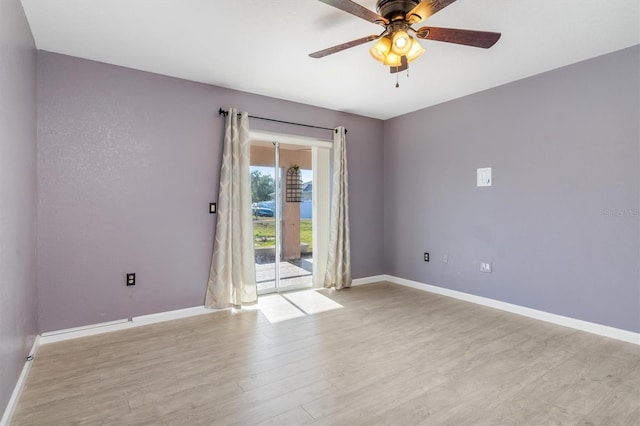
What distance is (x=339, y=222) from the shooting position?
15.0ft

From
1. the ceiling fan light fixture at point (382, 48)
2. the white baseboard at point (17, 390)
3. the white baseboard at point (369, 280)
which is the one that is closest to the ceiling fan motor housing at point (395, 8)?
the ceiling fan light fixture at point (382, 48)

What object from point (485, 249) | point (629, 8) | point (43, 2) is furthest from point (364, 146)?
point (43, 2)

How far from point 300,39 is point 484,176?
105 inches

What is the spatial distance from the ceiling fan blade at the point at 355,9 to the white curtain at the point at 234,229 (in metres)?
2.17

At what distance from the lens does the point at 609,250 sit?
2.90 meters

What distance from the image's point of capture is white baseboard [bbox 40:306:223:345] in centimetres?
283

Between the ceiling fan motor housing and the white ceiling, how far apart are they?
302 mm

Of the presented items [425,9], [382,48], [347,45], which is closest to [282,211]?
[347,45]

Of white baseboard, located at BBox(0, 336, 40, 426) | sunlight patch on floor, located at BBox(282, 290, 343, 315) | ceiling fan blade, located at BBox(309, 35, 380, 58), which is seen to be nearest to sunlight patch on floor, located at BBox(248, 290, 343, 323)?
sunlight patch on floor, located at BBox(282, 290, 343, 315)

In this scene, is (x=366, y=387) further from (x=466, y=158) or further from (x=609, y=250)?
(x=466, y=158)

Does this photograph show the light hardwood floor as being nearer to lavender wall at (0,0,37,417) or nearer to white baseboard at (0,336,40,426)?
white baseboard at (0,336,40,426)

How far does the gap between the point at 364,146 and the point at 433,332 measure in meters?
2.93

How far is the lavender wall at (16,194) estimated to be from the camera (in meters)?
1.75

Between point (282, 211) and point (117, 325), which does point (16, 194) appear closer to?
point (117, 325)
